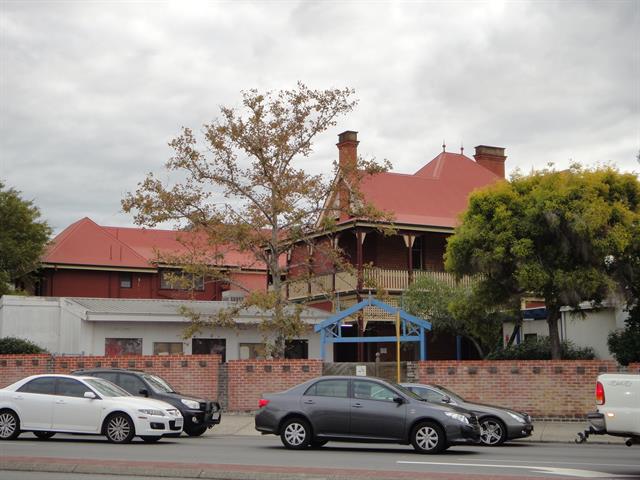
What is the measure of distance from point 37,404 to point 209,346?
16.0 metres

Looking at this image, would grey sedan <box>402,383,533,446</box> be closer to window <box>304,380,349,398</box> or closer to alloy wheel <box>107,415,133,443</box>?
window <box>304,380,349,398</box>

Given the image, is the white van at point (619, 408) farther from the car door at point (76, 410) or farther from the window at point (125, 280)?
the window at point (125, 280)

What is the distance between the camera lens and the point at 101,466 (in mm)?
12734

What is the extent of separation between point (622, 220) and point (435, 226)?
40.8 feet

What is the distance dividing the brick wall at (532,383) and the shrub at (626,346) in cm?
264

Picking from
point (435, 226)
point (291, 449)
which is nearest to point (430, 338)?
point (435, 226)

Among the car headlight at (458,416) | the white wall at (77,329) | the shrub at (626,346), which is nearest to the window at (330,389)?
the car headlight at (458,416)

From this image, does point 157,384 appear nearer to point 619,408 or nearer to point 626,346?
point 619,408

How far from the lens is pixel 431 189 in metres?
39.8

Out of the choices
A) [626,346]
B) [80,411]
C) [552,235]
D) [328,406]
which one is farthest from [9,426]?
[626,346]

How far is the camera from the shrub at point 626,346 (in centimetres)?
2522

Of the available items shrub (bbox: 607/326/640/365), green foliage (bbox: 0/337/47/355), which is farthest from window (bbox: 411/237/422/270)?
green foliage (bbox: 0/337/47/355)

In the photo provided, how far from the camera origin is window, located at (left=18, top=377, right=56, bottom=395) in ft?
58.0

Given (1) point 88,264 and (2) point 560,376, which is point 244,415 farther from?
(1) point 88,264
